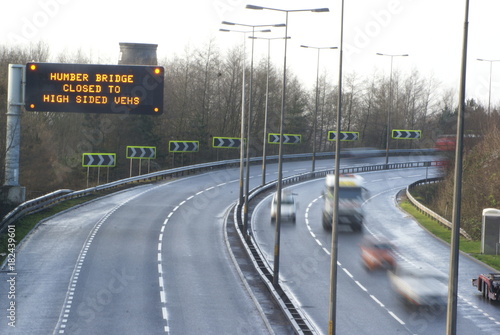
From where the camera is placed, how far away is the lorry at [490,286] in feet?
98.5

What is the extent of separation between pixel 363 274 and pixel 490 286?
6492 mm

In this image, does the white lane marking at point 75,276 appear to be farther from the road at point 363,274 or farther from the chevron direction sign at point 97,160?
the road at point 363,274

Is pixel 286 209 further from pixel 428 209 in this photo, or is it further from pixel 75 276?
pixel 75 276

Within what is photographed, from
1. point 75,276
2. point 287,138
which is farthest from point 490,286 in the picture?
point 287,138

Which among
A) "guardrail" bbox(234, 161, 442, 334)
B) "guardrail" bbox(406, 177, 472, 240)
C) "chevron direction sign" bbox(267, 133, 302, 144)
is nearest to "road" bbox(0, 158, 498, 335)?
"guardrail" bbox(234, 161, 442, 334)

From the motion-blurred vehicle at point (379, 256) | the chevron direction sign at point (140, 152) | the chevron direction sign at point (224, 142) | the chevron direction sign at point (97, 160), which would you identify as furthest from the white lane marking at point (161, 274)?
the chevron direction sign at point (224, 142)

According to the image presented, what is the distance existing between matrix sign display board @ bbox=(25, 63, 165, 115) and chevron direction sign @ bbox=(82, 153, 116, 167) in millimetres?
18711

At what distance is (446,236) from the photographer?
45.5 m

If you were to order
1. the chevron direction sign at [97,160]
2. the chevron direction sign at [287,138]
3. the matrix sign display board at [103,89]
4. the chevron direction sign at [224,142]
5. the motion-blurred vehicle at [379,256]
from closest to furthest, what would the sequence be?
the motion-blurred vehicle at [379,256] → the matrix sign display board at [103,89] → the chevron direction sign at [97,160] → the chevron direction sign at [224,142] → the chevron direction sign at [287,138]

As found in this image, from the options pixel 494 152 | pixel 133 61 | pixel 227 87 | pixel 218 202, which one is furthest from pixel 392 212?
pixel 227 87

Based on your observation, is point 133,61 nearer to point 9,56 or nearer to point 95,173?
point 95,173

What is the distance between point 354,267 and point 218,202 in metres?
21.3

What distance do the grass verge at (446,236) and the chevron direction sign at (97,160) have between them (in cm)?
2222

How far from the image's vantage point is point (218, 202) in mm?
56469
